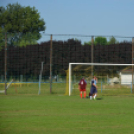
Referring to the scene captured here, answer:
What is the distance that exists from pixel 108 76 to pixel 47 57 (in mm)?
5971

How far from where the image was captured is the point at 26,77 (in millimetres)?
32875

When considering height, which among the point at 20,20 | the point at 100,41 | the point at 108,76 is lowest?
Result: the point at 108,76

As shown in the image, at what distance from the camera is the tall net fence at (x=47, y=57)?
3180 cm

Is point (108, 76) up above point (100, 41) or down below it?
below

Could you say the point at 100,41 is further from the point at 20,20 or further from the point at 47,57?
the point at 20,20

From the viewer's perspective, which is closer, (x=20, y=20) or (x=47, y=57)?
(x=47, y=57)

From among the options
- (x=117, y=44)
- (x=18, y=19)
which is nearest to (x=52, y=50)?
(x=117, y=44)

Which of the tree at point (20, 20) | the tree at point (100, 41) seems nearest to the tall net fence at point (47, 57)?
the tree at point (100, 41)

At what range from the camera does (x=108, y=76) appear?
33.0 metres

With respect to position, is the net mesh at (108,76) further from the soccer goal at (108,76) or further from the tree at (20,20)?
the tree at (20,20)

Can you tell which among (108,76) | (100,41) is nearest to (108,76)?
(108,76)

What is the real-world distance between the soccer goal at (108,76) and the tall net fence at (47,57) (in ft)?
2.71

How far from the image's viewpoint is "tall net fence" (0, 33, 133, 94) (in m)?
31.8

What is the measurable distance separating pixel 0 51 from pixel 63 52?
577cm
